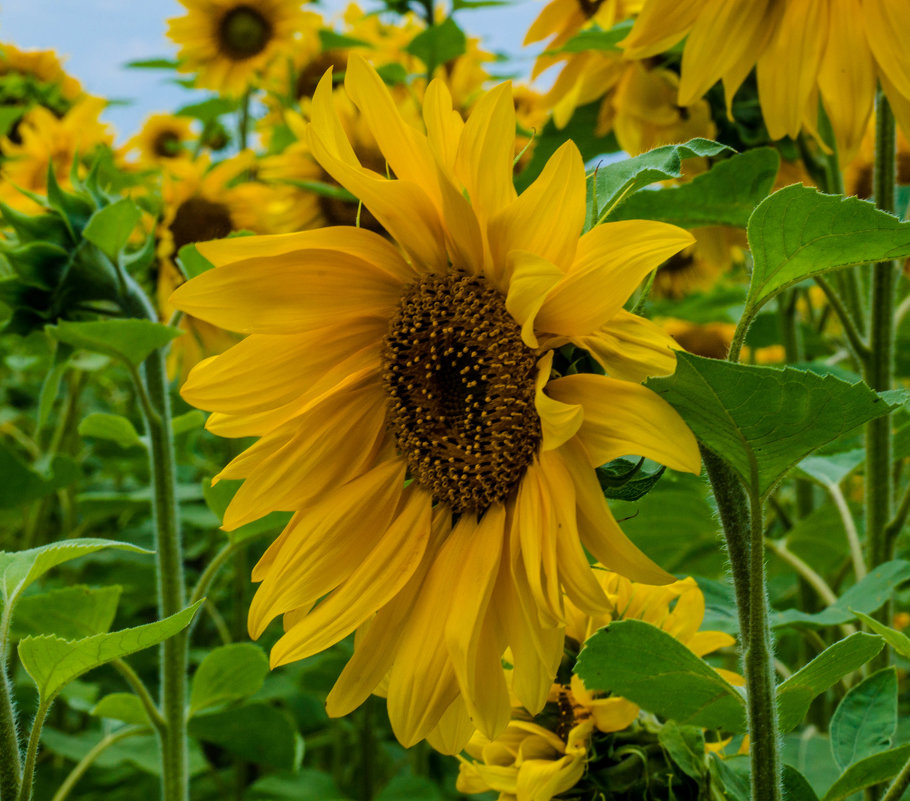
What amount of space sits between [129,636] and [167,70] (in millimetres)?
2001

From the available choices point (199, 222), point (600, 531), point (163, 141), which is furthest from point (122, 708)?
point (163, 141)

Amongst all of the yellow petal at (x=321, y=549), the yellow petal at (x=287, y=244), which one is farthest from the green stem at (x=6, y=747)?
the yellow petal at (x=287, y=244)

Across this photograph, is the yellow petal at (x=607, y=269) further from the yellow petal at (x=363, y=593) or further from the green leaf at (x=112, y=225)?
the green leaf at (x=112, y=225)

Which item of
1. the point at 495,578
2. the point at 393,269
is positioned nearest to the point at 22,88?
the point at 393,269

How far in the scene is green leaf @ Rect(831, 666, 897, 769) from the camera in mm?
686

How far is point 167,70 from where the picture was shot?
2301mm

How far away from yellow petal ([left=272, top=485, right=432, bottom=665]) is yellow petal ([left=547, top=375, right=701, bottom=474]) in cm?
16

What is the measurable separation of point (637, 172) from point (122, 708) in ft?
2.31

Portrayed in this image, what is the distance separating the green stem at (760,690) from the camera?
A: 546 mm

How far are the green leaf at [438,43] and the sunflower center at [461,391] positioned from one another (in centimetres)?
101

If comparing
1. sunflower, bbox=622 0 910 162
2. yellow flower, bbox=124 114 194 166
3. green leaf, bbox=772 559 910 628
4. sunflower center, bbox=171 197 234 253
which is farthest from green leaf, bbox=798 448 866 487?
yellow flower, bbox=124 114 194 166

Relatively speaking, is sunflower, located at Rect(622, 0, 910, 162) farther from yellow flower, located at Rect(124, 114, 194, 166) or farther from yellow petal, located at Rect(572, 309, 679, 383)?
yellow flower, located at Rect(124, 114, 194, 166)

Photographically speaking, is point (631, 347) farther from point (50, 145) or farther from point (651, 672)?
point (50, 145)

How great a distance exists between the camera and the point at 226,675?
99 centimetres
